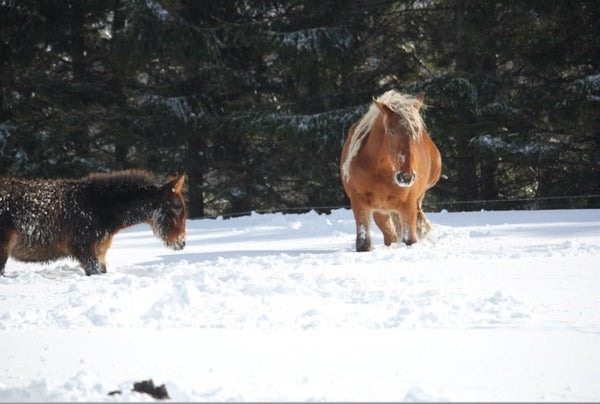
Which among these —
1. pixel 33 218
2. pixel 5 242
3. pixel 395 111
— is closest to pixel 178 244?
pixel 33 218

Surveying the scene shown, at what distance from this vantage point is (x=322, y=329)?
3264mm

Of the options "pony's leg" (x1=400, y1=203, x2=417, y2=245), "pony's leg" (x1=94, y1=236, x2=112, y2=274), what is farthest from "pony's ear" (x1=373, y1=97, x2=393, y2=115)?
"pony's leg" (x1=94, y1=236, x2=112, y2=274)

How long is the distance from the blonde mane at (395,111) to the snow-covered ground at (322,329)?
4.43 feet

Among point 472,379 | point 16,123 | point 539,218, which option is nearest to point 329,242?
point 539,218

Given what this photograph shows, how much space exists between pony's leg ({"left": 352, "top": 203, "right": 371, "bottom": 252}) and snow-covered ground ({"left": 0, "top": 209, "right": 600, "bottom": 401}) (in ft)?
2.36

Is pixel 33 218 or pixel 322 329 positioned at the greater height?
pixel 33 218

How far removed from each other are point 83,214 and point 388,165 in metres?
3.28

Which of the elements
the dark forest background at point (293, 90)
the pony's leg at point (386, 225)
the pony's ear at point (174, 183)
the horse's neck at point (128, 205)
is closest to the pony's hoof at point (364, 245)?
the pony's leg at point (386, 225)

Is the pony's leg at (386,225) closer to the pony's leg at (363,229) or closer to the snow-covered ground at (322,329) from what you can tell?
the pony's leg at (363,229)

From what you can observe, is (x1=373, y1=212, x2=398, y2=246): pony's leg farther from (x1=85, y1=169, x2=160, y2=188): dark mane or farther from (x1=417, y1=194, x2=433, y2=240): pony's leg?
(x1=85, y1=169, x2=160, y2=188): dark mane

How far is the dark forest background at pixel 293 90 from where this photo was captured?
1310 centimetres

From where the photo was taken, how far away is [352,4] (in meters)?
14.7

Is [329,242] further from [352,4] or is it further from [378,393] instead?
[352,4]

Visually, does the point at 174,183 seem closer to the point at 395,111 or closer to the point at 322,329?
the point at 395,111
